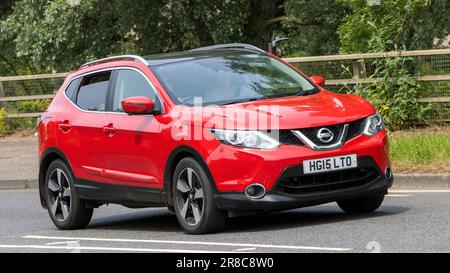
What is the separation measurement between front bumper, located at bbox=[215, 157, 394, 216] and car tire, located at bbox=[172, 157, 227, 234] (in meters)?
0.13

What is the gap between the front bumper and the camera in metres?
10.2

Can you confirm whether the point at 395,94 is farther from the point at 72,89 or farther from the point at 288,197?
the point at 288,197

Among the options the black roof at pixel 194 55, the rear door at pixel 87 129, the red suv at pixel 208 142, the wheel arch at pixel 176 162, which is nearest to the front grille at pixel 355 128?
the red suv at pixel 208 142

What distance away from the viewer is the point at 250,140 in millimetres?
10125

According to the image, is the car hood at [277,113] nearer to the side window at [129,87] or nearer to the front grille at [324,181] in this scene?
the front grille at [324,181]

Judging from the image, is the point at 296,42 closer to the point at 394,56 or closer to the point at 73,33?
the point at 73,33

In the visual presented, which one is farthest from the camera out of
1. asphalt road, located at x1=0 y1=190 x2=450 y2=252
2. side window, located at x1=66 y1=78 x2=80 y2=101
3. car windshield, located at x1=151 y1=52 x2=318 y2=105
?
side window, located at x1=66 y1=78 x2=80 y2=101

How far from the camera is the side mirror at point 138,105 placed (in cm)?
1098

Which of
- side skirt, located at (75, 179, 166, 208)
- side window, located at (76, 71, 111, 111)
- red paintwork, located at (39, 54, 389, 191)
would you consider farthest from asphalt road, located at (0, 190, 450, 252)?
side window, located at (76, 71, 111, 111)

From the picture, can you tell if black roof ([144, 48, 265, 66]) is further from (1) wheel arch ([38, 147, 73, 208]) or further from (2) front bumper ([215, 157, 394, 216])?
(2) front bumper ([215, 157, 394, 216])

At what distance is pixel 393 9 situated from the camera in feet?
75.3

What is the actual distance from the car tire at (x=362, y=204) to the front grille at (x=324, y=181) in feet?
2.29

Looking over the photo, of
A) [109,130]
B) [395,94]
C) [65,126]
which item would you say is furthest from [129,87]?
[395,94]
